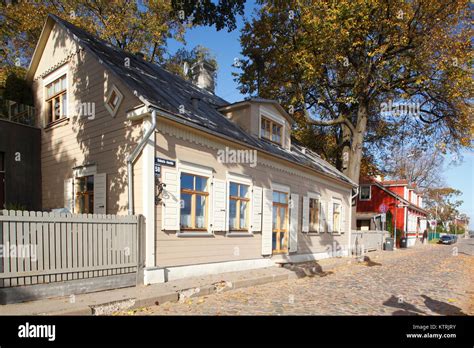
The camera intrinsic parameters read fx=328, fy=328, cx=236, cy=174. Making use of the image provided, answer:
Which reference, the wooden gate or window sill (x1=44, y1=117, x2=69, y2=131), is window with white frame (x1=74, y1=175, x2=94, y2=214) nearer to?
window sill (x1=44, y1=117, x2=69, y2=131)

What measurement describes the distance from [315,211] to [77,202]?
1092cm

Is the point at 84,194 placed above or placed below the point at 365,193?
above

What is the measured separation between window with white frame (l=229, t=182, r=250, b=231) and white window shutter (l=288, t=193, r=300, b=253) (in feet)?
10.3

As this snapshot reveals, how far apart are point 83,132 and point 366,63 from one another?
54.3 feet

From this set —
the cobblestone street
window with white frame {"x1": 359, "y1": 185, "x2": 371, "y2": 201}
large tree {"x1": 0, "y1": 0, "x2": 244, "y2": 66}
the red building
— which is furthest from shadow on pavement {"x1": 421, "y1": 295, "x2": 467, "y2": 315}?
window with white frame {"x1": 359, "y1": 185, "x2": 371, "y2": 201}

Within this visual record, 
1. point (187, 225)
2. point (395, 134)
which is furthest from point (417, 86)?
point (187, 225)

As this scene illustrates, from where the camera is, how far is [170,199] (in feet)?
28.8

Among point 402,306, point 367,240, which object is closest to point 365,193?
point 367,240

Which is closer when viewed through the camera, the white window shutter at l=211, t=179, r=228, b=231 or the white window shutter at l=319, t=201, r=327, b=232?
the white window shutter at l=211, t=179, r=228, b=231

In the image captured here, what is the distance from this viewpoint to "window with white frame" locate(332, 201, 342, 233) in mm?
18531

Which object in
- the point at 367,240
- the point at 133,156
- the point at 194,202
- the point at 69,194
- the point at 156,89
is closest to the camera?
the point at 133,156

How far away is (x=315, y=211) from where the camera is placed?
16.5 metres

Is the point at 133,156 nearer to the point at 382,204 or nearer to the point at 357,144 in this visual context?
the point at 357,144
